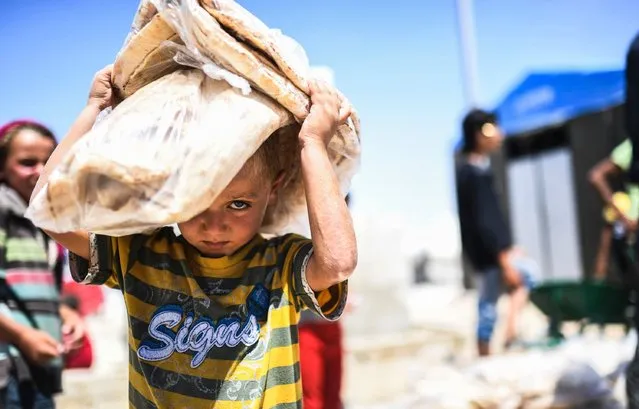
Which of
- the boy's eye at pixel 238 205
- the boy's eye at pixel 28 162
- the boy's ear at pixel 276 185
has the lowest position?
the boy's eye at pixel 238 205

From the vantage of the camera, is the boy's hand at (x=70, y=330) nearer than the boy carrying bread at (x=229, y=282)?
No

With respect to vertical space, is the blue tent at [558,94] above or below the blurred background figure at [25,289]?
above

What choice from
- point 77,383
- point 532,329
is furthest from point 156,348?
point 532,329

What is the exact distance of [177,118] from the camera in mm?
1129

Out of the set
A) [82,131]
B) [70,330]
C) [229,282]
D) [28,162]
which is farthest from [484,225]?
[82,131]

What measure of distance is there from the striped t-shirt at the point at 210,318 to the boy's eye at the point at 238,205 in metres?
0.16

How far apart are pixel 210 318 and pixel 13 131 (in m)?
1.30

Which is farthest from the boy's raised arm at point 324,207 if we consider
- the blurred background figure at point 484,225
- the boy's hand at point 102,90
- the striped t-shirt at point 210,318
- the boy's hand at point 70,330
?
the blurred background figure at point 484,225

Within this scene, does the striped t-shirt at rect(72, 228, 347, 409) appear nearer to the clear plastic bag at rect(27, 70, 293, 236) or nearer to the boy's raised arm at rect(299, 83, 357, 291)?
the boy's raised arm at rect(299, 83, 357, 291)

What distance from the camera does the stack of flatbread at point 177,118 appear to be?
3.53ft

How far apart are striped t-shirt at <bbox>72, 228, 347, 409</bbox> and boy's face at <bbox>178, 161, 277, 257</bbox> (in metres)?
0.08

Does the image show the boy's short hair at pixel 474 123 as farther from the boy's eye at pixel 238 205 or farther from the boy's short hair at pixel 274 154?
the boy's eye at pixel 238 205

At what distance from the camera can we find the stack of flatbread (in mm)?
1076

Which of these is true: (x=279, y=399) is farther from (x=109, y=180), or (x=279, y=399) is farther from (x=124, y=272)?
(x=109, y=180)
